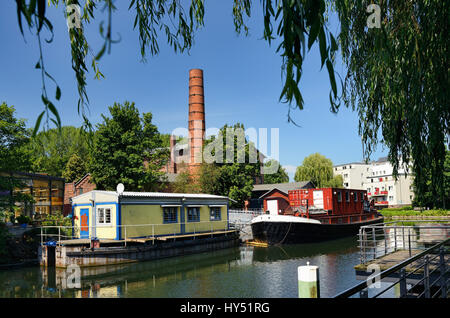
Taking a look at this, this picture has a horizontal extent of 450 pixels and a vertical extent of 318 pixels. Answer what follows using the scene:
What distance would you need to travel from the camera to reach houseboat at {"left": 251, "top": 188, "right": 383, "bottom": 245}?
89.9ft

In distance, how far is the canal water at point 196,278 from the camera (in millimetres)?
13920

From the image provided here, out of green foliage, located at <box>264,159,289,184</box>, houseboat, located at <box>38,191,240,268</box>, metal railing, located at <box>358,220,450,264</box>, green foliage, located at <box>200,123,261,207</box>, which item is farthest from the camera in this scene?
green foliage, located at <box>264,159,289,184</box>

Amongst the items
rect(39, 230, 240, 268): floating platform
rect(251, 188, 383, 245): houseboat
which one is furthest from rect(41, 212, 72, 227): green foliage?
rect(251, 188, 383, 245): houseboat

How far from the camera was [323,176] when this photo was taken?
61.7 meters

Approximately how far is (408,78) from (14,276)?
1854 centimetres

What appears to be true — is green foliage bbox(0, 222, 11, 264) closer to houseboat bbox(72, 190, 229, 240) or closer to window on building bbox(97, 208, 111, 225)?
houseboat bbox(72, 190, 229, 240)

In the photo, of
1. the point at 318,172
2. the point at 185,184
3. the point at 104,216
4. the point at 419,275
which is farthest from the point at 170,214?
the point at 318,172

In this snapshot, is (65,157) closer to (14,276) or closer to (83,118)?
(14,276)

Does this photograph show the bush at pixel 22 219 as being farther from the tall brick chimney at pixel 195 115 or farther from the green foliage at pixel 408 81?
the green foliage at pixel 408 81

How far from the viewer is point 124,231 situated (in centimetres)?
2197

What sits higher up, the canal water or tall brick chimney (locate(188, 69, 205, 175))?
tall brick chimney (locate(188, 69, 205, 175))

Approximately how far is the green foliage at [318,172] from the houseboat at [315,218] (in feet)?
76.9

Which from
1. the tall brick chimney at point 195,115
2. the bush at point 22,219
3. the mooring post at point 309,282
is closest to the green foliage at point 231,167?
the tall brick chimney at point 195,115

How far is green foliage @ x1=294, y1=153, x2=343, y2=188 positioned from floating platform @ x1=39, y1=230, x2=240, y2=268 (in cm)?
3951
